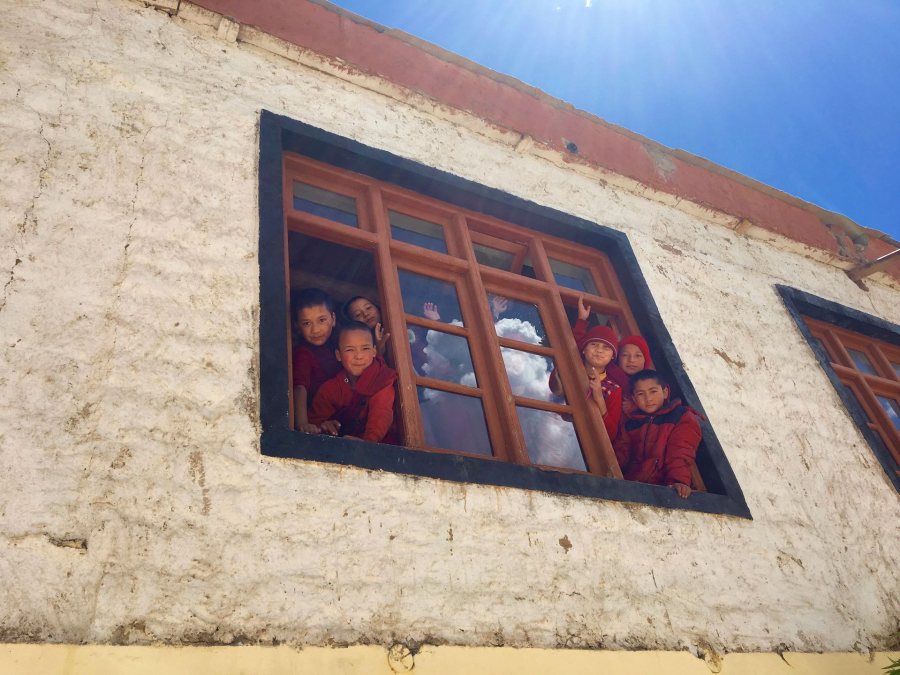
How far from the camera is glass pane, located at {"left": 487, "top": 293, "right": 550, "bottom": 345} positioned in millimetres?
3234

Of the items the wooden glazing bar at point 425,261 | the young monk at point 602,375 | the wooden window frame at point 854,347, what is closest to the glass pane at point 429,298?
the wooden glazing bar at point 425,261

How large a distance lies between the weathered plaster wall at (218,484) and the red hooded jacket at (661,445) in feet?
0.85

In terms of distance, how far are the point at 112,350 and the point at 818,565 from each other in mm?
3071

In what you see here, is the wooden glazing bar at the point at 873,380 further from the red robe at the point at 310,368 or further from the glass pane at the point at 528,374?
the red robe at the point at 310,368

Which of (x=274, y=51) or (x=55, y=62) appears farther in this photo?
(x=274, y=51)

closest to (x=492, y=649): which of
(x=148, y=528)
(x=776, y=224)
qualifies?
(x=148, y=528)

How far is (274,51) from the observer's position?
345 centimetres

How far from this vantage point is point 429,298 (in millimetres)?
3172

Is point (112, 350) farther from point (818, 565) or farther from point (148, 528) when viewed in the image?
Answer: point (818, 565)

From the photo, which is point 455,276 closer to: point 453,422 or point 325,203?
point 325,203

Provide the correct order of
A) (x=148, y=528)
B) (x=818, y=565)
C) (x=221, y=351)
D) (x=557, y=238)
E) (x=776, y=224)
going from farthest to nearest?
(x=776, y=224)
(x=557, y=238)
(x=818, y=565)
(x=221, y=351)
(x=148, y=528)

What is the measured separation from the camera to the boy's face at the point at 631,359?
3545 millimetres

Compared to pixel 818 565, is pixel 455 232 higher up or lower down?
higher up

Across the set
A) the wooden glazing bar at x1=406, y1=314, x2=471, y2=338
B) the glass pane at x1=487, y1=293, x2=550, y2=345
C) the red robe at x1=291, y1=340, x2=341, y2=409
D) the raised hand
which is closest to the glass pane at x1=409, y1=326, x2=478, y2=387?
the wooden glazing bar at x1=406, y1=314, x2=471, y2=338
